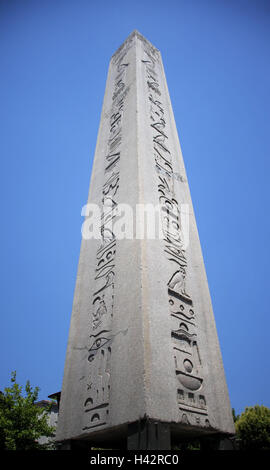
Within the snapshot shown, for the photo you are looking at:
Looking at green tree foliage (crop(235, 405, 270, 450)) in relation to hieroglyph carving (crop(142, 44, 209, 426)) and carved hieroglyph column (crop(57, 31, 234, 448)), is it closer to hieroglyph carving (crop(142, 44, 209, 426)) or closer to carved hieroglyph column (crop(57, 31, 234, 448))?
carved hieroglyph column (crop(57, 31, 234, 448))

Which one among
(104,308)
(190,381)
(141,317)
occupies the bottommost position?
(190,381)

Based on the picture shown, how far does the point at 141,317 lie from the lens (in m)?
2.49

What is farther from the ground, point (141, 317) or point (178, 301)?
point (178, 301)

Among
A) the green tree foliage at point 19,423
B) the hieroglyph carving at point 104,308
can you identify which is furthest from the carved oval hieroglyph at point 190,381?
the green tree foliage at point 19,423

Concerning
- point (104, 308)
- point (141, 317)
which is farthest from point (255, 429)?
point (141, 317)

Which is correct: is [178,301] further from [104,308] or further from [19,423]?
[19,423]

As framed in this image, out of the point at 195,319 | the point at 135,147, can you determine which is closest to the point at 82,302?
the point at 195,319

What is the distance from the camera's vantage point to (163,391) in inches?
86.1

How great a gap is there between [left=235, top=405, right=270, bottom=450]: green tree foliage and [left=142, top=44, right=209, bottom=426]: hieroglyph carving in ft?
36.5

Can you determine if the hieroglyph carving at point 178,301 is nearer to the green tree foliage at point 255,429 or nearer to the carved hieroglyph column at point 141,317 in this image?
the carved hieroglyph column at point 141,317

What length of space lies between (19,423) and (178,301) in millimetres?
10940

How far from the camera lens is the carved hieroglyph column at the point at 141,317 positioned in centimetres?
228

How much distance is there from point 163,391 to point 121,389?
1.11 ft

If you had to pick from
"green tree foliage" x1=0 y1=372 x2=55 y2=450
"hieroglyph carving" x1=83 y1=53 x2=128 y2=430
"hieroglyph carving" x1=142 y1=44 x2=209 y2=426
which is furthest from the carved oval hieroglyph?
"green tree foliage" x1=0 y1=372 x2=55 y2=450
